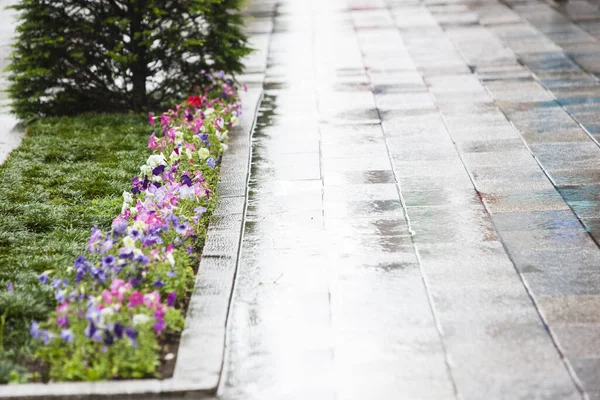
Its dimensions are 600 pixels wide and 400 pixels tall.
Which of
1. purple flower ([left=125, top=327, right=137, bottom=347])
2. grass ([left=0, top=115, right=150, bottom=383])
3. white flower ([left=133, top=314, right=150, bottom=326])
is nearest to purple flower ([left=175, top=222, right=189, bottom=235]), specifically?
grass ([left=0, top=115, right=150, bottom=383])

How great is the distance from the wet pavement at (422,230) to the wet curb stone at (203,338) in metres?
0.11

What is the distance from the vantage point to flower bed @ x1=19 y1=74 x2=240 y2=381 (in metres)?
4.83

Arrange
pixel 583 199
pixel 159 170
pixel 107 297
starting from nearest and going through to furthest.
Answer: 1. pixel 107 297
2. pixel 159 170
3. pixel 583 199

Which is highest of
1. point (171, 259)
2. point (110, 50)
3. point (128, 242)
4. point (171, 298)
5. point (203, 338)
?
point (110, 50)

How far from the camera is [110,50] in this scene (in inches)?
386

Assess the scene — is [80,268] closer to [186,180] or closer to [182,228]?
[182,228]

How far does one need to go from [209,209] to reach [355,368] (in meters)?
2.66

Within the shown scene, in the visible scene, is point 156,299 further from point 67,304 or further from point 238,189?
point 238,189

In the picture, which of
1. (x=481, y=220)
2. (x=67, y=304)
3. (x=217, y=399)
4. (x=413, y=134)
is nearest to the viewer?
(x=217, y=399)

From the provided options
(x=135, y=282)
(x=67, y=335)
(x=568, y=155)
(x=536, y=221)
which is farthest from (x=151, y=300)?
(x=568, y=155)

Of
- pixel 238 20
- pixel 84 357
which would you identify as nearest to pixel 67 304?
pixel 84 357

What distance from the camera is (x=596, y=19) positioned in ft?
49.7

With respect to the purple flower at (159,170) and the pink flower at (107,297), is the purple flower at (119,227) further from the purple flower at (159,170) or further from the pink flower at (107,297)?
the purple flower at (159,170)

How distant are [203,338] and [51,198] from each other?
10.1 feet
